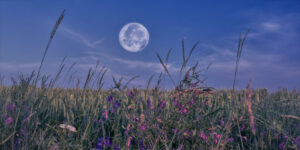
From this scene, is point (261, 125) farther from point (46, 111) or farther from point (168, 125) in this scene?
point (46, 111)

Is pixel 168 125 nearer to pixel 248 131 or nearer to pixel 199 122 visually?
pixel 199 122

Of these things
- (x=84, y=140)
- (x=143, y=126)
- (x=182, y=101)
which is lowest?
(x=84, y=140)

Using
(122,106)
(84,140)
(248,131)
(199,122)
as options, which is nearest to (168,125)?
(199,122)

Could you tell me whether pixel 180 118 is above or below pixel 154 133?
above

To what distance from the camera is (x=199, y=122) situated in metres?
2.70

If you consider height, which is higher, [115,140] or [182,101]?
[182,101]

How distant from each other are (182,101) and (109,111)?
108cm

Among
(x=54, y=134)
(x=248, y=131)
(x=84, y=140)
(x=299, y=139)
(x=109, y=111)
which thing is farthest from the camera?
(x=109, y=111)

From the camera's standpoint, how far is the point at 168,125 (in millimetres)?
2670

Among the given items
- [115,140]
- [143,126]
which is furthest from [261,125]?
[115,140]

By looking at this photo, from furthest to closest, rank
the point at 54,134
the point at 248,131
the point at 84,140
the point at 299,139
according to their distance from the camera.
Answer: the point at 248,131, the point at 54,134, the point at 84,140, the point at 299,139

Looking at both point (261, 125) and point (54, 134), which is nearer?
point (54, 134)

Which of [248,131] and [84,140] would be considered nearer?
[84,140]

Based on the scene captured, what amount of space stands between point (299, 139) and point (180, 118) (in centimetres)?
109
